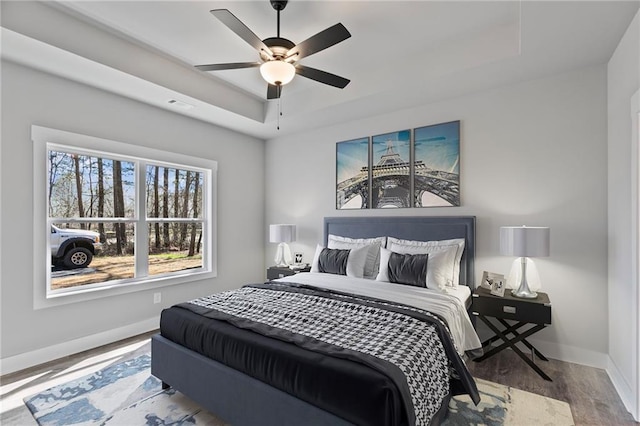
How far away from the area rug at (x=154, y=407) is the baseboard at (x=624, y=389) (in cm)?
38

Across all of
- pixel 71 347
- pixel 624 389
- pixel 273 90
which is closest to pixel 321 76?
pixel 273 90

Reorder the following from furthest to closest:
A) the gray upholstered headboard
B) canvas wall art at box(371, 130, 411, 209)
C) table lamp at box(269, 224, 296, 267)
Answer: table lamp at box(269, 224, 296, 267) → canvas wall art at box(371, 130, 411, 209) → the gray upholstered headboard

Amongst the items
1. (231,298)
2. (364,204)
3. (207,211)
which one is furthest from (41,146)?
(364,204)

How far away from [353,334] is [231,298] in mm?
1255

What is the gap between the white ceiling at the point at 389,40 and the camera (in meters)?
2.40

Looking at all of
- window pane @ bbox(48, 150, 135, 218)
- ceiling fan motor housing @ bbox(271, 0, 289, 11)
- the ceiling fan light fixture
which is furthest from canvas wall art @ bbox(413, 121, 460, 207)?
window pane @ bbox(48, 150, 135, 218)

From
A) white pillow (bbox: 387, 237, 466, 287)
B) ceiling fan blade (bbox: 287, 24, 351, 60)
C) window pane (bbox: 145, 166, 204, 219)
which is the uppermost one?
ceiling fan blade (bbox: 287, 24, 351, 60)

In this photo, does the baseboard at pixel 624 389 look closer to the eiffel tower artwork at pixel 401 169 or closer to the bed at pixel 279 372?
the bed at pixel 279 372

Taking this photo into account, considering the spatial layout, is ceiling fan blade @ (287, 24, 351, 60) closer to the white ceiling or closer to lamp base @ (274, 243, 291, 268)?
the white ceiling

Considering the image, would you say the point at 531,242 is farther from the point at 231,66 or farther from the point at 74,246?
the point at 74,246

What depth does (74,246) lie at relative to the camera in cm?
332

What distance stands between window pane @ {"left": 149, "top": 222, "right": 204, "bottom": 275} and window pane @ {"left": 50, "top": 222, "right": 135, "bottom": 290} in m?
0.27

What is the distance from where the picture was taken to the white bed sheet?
2441 mm

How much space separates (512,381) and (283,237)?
3.08 meters
